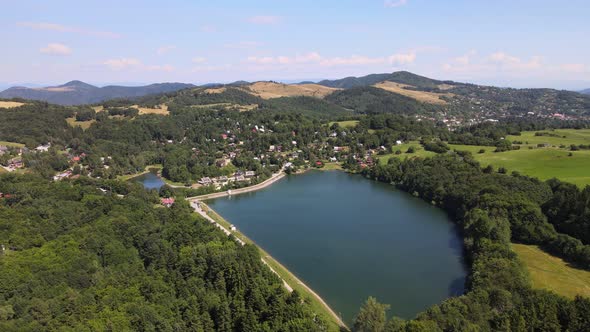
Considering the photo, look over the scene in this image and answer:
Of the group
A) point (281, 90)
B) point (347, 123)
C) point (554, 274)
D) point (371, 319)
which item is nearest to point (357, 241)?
point (554, 274)

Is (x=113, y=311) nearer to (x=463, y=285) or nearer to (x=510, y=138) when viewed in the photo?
(x=463, y=285)

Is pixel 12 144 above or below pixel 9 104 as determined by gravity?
below

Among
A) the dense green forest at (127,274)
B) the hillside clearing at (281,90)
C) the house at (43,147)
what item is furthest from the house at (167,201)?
the hillside clearing at (281,90)

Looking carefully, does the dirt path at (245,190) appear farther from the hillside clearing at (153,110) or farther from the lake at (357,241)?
the hillside clearing at (153,110)

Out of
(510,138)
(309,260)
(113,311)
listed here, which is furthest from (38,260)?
(510,138)

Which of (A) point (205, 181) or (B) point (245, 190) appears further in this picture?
(A) point (205, 181)

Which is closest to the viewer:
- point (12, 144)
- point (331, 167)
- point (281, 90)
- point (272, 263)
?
point (272, 263)

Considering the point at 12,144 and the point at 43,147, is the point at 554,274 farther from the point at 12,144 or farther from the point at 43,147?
the point at 12,144
